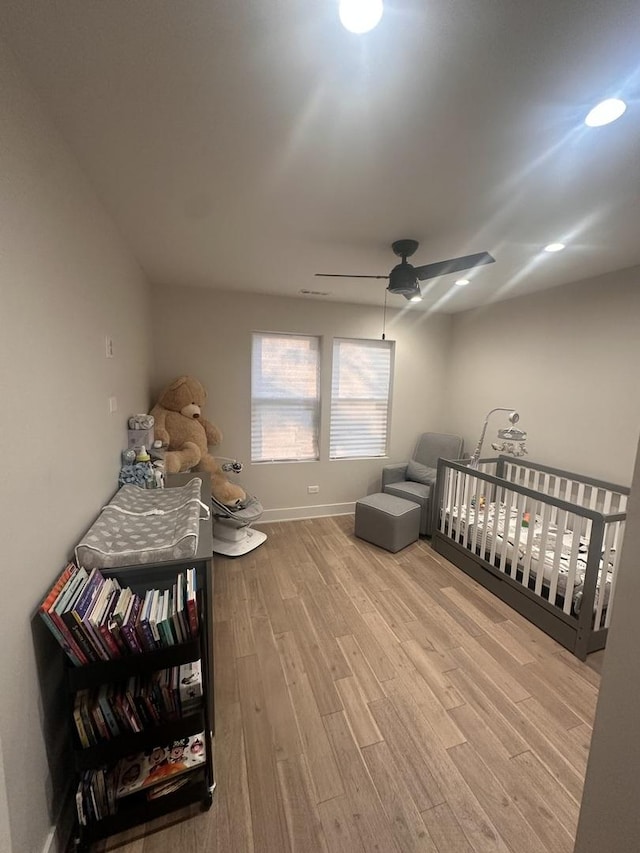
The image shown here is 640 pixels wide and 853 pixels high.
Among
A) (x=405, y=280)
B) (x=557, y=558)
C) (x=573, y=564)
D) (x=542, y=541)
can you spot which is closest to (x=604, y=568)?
(x=573, y=564)

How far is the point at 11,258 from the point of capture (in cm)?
93

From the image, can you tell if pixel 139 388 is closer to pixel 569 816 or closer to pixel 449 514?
pixel 449 514

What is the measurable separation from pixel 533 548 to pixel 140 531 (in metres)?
2.59

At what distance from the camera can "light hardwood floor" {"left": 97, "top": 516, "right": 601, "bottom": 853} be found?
4.00 ft

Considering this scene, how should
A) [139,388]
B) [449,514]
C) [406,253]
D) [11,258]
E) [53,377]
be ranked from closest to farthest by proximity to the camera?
[11,258]
[53,377]
[406,253]
[139,388]
[449,514]

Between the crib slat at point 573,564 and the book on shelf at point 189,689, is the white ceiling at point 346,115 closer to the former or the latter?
the crib slat at point 573,564

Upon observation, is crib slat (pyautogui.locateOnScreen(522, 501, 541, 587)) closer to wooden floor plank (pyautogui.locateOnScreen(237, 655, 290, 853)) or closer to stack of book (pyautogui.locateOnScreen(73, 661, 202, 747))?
wooden floor plank (pyautogui.locateOnScreen(237, 655, 290, 853))

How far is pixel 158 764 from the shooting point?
4.09ft

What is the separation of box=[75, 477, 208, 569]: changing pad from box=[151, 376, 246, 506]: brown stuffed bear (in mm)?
968

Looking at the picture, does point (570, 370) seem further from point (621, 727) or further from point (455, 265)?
point (621, 727)

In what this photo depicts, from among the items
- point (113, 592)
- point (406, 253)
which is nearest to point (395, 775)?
point (113, 592)

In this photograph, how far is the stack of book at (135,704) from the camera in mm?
1121

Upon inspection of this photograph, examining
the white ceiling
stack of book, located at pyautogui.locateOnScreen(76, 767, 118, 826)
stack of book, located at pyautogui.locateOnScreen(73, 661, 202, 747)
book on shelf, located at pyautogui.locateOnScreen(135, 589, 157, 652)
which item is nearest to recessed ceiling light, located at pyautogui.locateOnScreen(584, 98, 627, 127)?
the white ceiling

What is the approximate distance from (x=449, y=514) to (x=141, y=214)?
A: 3.18 metres
